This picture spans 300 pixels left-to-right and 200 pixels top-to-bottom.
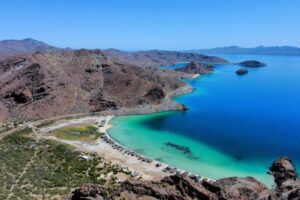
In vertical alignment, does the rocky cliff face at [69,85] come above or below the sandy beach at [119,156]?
above

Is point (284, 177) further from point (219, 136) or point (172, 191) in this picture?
point (219, 136)

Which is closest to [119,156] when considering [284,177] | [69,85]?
[284,177]

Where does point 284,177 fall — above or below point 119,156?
above

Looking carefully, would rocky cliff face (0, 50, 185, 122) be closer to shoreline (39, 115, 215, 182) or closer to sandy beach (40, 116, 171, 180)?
sandy beach (40, 116, 171, 180)

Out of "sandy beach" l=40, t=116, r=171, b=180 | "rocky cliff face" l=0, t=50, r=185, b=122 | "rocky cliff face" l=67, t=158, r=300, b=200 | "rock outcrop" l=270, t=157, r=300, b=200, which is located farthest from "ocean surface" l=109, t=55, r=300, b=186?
"rocky cliff face" l=67, t=158, r=300, b=200

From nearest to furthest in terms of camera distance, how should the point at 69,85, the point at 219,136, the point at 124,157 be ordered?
the point at 124,157 < the point at 219,136 < the point at 69,85

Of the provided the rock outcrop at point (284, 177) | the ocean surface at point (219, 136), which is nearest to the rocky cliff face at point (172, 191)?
the rock outcrop at point (284, 177)

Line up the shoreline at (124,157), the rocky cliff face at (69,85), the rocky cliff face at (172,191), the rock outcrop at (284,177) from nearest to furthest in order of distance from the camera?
the rocky cliff face at (172,191) < the rock outcrop at (284,177) < the shoreline at (124,157) < the rocky cliff face at (69,85)

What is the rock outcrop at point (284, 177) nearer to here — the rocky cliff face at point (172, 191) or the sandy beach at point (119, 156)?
the rocky cliff face at point (172, 191)
